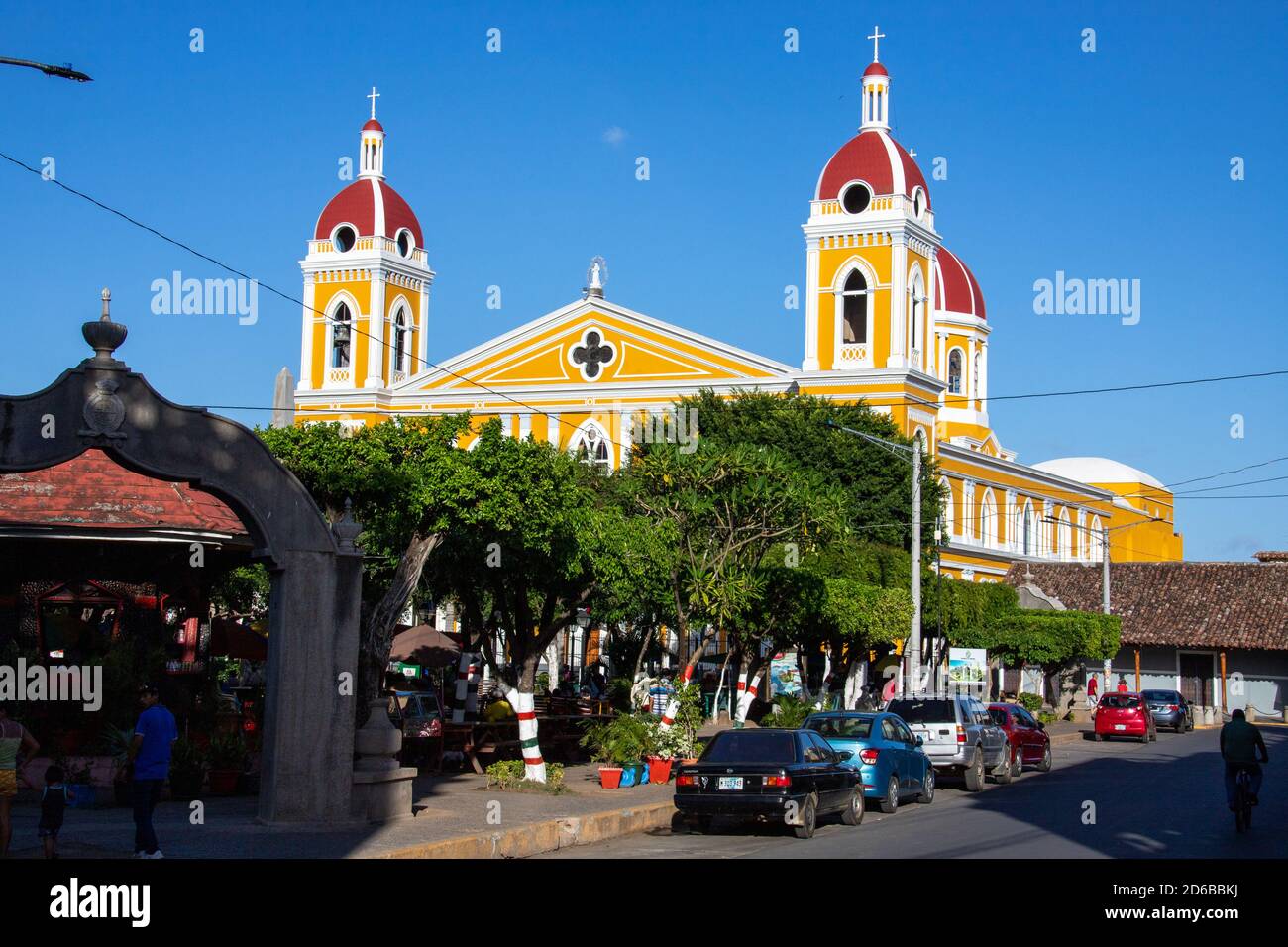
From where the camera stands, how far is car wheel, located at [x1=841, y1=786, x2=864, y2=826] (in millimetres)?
21109

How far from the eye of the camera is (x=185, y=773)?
20.2 metres

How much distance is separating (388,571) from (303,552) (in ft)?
27.6

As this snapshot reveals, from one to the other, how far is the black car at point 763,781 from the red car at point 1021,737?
11046mm

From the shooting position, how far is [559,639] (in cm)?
6159

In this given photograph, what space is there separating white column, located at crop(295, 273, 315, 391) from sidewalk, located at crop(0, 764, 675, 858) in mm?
53738

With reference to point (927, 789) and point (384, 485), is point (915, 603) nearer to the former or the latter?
point (927, 789)

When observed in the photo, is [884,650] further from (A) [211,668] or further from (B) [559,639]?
(A) [211,668]

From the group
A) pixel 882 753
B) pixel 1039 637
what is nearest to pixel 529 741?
pixel 882 753

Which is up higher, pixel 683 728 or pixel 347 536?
pixel 347 536

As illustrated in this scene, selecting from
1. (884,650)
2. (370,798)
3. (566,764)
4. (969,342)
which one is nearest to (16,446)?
(370,798)

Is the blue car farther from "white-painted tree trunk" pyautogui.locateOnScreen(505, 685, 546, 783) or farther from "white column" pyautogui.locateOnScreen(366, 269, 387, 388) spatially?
"white column" pyautogui.locateOnScreen(366, 269, 387, 388)

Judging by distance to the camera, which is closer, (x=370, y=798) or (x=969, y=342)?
(x=370, y=798)

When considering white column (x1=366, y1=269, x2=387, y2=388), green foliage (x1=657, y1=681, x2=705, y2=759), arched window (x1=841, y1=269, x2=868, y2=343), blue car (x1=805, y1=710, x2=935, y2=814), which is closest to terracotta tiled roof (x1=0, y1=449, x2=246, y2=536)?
green foliage (x1=657, y1=681, x2=705, y2=759)

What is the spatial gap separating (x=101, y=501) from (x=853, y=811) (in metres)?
11.1
